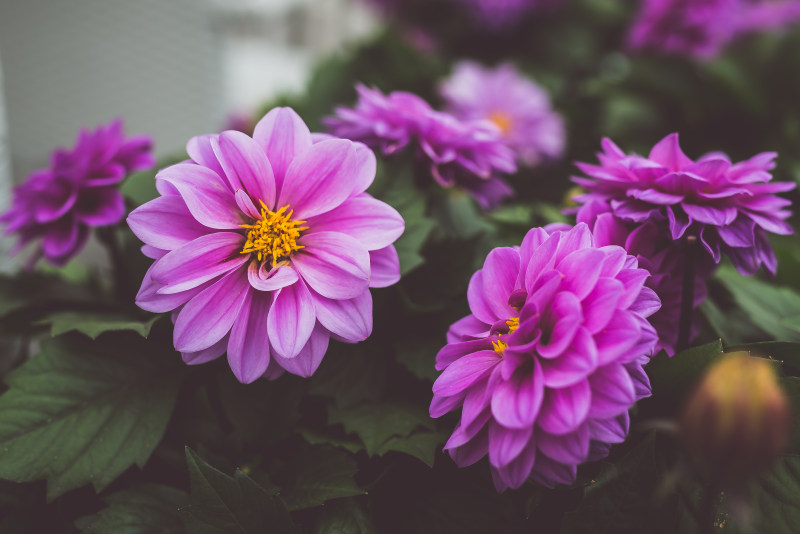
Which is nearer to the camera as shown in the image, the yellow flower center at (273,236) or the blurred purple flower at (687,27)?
the yellow flower center at (273,236)

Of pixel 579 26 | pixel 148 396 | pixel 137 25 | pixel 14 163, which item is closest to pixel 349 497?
pixel 148 396

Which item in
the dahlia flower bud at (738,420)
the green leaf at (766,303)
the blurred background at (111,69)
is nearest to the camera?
the dahlia flower bud at (738,420)

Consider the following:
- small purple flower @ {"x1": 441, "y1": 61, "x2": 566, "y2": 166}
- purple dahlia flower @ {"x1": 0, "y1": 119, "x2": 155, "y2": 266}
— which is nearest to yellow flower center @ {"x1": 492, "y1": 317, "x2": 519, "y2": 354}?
purple dahlia flower @ {"x1": 0, "y1": 119, "x2": 155, "y2": 266}

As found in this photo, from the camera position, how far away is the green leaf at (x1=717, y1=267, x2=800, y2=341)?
53 centimetres

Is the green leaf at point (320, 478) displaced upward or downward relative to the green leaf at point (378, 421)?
downward

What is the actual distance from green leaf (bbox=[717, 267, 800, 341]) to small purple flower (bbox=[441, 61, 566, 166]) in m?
0.42

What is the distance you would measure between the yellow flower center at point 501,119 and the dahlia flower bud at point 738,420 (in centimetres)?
75

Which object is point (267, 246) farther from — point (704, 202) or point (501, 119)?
point (501, 119)

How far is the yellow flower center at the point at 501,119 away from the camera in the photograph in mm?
972

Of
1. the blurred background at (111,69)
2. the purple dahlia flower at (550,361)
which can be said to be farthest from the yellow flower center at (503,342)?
the blurred background at (111,69)

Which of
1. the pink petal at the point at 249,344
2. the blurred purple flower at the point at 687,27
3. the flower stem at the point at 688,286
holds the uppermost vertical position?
the blurred purple flower at the point at 687,27

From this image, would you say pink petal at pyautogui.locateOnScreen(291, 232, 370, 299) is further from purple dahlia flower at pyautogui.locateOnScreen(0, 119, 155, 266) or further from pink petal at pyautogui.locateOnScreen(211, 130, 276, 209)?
purple dahlia flower at pyautogui.locateOnScreen(0, 119, 155, 266)

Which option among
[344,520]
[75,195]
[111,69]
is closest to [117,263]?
[75,195]

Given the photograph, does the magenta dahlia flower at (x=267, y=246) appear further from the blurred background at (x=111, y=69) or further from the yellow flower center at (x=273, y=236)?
the blurred background at (x=111, y=69)
